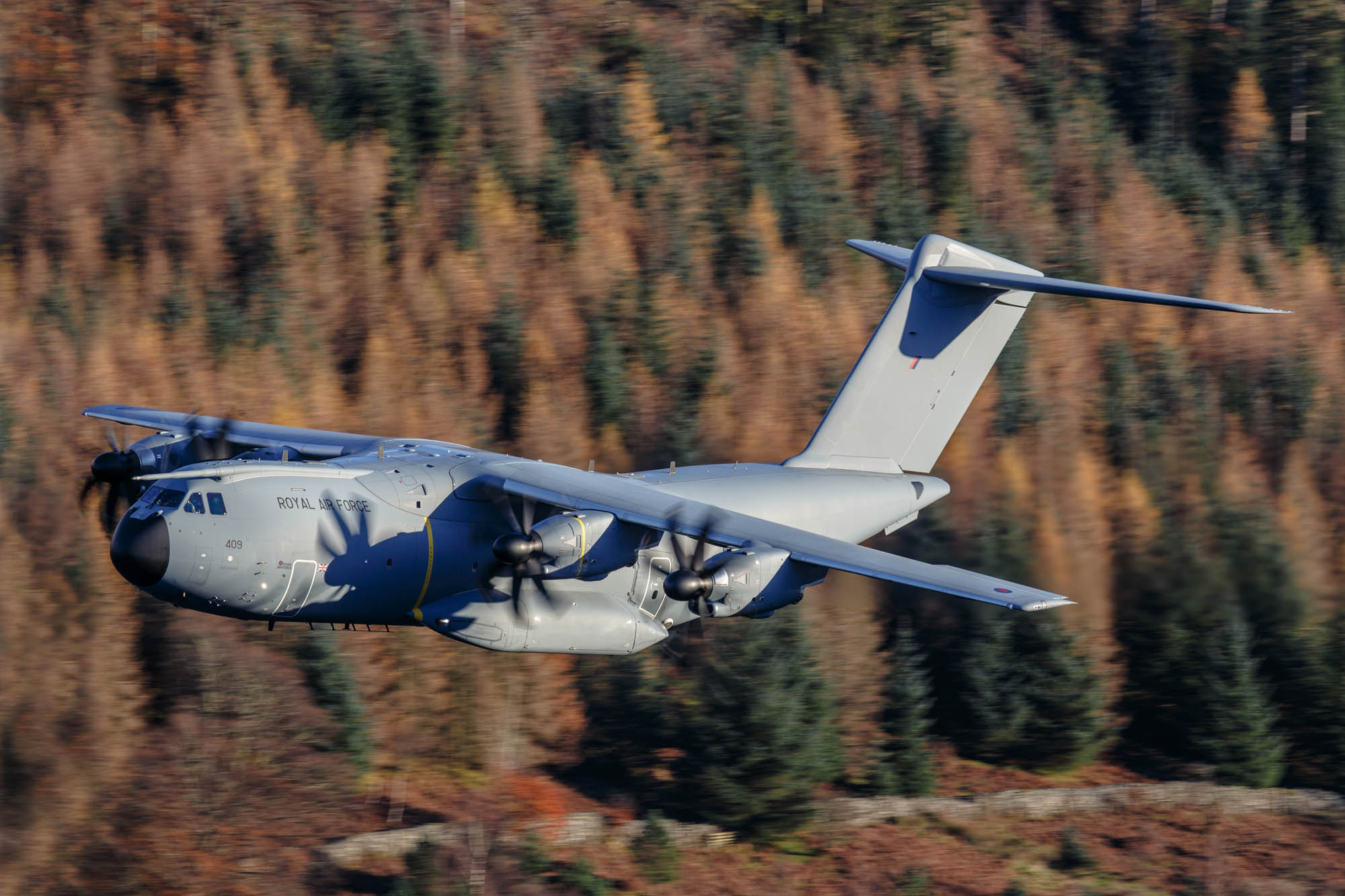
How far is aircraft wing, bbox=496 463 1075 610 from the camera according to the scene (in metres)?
14.1

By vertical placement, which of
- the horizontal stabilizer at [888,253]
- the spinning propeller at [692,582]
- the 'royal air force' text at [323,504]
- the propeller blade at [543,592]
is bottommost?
the propeller blade at [543,592]

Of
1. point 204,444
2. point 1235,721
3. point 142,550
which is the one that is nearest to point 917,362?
point 204,444

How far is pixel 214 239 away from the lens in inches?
1368

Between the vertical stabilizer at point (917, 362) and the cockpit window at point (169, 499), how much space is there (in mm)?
7930

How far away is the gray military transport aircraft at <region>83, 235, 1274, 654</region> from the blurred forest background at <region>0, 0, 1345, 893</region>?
5.17m

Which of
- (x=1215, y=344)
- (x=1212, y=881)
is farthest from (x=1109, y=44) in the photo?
(x=1212, y=881)

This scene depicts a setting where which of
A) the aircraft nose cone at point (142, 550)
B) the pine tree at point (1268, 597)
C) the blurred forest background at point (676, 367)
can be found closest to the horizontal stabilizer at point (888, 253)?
the blurred forest background at point (676, 367)

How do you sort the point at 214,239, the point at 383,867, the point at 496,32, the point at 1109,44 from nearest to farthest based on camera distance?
the point at 383,867, the point at 214,239, the point at 496,32, the point at 1109,44

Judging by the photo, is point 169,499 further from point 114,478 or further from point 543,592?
point 543,592

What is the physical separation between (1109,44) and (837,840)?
97.7 ft

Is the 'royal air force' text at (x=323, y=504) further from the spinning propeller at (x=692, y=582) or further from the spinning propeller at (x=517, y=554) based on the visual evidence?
the spinning propeller at (x=692, y=582)

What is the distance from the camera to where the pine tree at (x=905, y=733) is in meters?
25.8

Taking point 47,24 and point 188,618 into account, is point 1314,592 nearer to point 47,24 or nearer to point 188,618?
point 188,618

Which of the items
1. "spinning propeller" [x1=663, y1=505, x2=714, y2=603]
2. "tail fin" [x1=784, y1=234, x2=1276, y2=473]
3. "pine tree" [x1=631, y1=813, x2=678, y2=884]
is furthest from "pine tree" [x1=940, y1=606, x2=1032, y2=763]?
"spinning propeller" [x1=663, y1=505, x2=714, y2=603]
